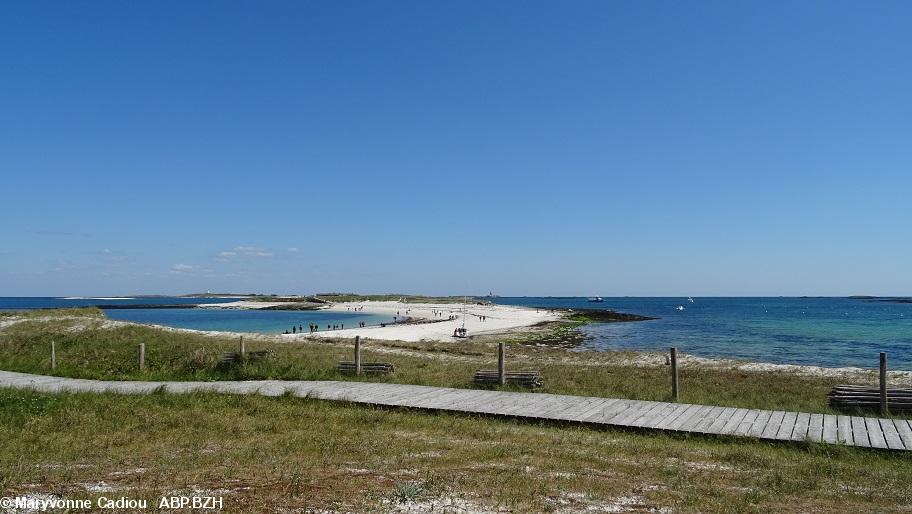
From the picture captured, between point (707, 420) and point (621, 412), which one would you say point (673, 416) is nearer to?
point (707, 420)

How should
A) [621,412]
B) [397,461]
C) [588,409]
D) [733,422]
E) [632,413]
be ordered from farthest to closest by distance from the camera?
[588,409], [621,412], [632,413], [733,422], [397,461]

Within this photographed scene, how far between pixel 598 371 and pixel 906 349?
127 feet

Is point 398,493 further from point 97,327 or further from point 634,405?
point 97,327

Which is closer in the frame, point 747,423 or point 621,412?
point 747,423

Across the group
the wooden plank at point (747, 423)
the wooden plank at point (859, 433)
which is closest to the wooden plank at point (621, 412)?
the wooden plank at point (747, 423)

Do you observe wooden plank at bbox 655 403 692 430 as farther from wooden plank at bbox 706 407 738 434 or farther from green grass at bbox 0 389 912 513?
wooden plank at bbox 706 407 738 434

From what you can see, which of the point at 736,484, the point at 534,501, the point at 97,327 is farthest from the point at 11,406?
the point at 97,327

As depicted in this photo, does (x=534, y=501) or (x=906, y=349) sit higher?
(x=534, y=501)

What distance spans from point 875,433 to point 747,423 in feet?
6.93

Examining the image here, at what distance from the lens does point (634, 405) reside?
13.5m

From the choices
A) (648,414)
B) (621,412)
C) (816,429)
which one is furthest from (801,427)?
(621,412)

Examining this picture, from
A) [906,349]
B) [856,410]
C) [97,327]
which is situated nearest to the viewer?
[856,410]

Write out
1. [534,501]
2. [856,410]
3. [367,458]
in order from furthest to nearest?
[856,410]
[367,458]
[534,501]

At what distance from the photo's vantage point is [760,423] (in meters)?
11.5
